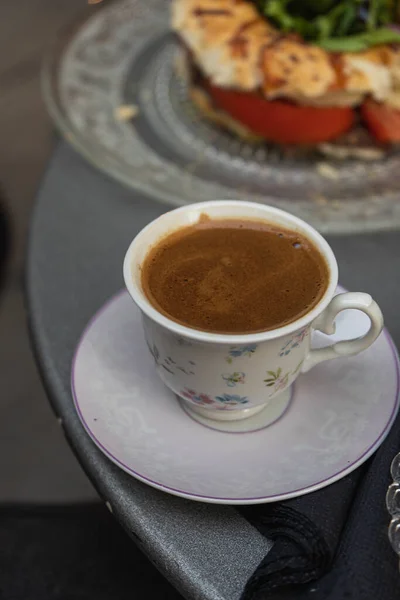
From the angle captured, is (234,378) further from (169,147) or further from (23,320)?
(23,320)

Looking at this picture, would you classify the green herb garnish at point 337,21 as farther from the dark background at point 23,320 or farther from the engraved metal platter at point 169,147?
the dark background at point 23,320

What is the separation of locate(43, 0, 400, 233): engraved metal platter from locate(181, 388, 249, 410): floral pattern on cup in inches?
13.8

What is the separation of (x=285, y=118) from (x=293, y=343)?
511mm

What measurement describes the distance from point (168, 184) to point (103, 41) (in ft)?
1.40

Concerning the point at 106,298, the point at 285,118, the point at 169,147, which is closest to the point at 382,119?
the point at 285,118

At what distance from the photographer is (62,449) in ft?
4.57

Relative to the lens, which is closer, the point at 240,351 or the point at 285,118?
the point at 240,351

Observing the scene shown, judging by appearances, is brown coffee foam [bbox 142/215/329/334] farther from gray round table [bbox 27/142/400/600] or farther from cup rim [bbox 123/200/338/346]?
gray round table [bbox 27/142/400/600]

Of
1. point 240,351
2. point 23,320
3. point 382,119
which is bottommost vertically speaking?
point 23,320

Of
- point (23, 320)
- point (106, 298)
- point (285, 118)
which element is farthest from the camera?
point (23, 320)

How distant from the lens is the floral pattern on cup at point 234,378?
0.53m

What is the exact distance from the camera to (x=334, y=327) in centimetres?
56

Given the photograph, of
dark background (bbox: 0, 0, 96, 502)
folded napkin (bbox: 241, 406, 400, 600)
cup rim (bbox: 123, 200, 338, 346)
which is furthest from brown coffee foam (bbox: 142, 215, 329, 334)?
dark background (bbox: 0, 0, 96, 502)

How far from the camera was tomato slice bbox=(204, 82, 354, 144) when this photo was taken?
0.94 meters
